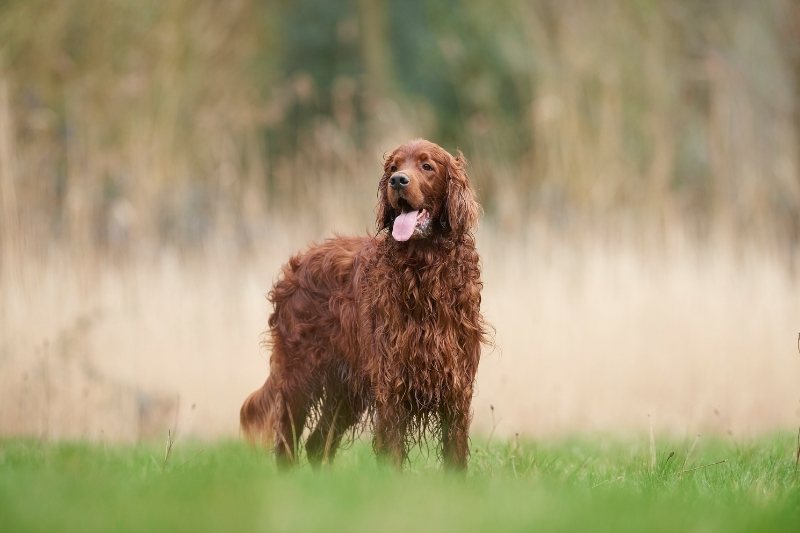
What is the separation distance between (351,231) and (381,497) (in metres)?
4.93

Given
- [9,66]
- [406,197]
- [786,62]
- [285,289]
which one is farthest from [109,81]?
[786,62]

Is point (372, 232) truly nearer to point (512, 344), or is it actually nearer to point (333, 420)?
point (512, 344)

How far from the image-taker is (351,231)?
7.73m

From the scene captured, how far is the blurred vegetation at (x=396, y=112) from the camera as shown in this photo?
795cm

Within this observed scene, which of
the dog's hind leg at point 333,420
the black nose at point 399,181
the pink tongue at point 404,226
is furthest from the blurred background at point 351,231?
the black nose at point 399,181

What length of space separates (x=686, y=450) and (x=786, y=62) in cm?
1073

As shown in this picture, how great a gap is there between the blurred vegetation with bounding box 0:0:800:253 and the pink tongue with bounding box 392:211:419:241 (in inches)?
136

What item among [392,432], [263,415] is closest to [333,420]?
[263,415]

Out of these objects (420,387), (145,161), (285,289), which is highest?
(145,161)

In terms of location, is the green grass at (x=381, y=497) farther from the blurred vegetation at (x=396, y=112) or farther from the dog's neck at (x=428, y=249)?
the blurred vegetation at (x=396, y=112)

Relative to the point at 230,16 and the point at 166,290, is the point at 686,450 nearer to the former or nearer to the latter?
the point at 166,290

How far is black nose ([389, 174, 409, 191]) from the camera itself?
3.96 m

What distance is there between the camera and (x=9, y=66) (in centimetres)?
903

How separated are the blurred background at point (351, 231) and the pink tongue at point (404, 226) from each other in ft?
4.35
